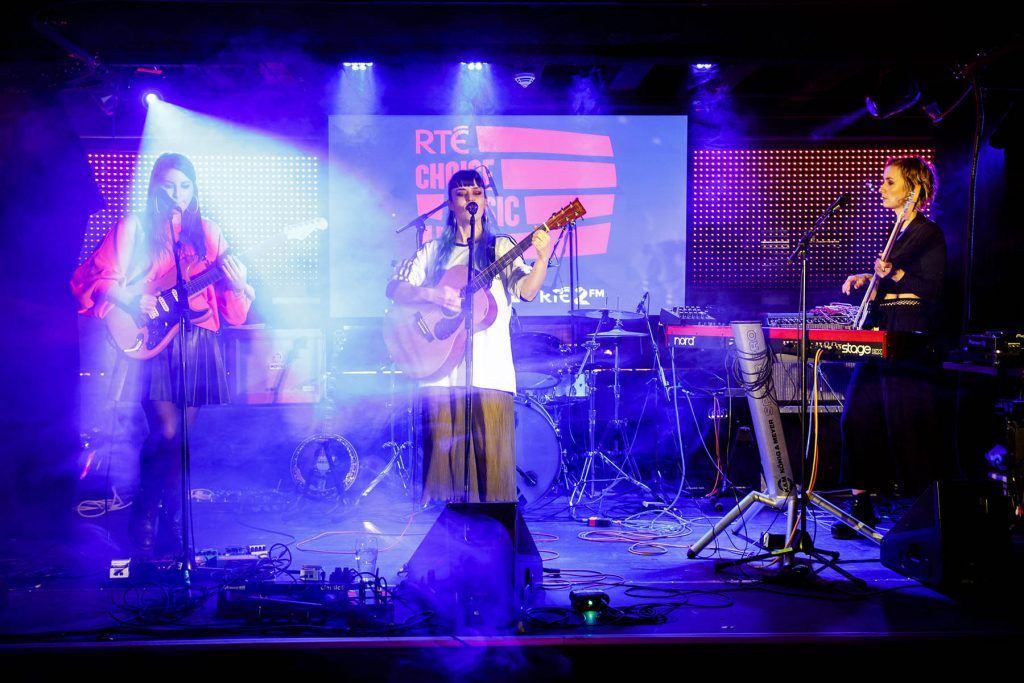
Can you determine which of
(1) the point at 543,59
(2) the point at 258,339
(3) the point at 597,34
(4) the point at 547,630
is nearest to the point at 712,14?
(3) the point at 597,34

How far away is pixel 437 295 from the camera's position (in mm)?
4156

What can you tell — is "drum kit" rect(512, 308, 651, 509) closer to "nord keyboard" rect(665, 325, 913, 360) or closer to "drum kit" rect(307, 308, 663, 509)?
"drum kit" rect(307, 308, 663, 509)

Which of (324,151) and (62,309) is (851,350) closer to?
(62,309)

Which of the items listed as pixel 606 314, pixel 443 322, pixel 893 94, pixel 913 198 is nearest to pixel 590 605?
pixel 443 322

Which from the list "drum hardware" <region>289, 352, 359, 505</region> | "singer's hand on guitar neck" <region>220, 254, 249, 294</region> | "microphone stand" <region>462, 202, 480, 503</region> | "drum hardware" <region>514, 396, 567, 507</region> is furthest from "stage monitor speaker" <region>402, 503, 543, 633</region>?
"drum hardware" <region>289, 352, 359, 505</region>

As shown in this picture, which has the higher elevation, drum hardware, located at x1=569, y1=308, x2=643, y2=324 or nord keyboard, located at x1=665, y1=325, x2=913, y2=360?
drum hardware, located at x1=569, y1=308, x2=643, y2=324

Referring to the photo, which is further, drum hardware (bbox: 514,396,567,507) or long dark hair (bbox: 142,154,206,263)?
drum hardware (bbox: 514,396,567,507)

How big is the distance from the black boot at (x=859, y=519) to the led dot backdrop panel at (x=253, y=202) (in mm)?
5197

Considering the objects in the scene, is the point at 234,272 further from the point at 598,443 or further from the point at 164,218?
the point at 598,443

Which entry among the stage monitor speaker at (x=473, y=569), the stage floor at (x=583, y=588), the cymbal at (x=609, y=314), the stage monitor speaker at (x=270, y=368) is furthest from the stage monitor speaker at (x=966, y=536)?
the stage monitor speaker at (x=270, y=368)

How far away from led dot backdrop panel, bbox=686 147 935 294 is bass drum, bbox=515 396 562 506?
2820 millimetres

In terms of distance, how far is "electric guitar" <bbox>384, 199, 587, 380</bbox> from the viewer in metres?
4.10

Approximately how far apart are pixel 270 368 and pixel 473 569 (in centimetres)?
397

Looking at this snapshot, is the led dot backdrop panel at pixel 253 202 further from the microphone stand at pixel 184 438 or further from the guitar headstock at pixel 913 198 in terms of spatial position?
the guitar headstock at pixel 913 198
